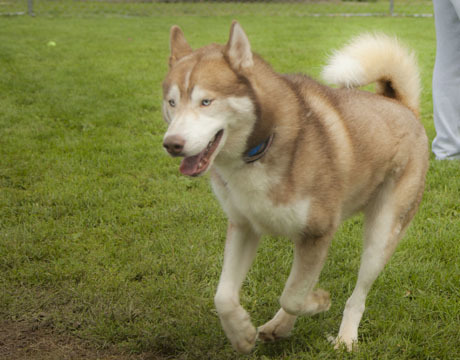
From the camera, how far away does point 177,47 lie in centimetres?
260

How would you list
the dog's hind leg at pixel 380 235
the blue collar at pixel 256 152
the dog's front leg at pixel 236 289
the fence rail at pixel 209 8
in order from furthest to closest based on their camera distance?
the fence rail at pixel 209 8 < the dog's hind leg at pixel 380 235 < the dog's front leg at pixel 236 289 < the blue collar at pixel 256 152

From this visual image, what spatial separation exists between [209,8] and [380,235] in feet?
59.0

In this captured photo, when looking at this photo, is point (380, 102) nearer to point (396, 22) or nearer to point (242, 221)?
point (242, 221)

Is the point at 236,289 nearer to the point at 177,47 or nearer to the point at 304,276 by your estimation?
the point at 304,276

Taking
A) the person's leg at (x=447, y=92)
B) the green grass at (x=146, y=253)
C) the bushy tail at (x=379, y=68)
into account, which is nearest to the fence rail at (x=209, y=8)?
the green grass at (x=146, y=253)

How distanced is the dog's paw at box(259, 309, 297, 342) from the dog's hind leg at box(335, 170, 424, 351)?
248 mm

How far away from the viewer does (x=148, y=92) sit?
763cm

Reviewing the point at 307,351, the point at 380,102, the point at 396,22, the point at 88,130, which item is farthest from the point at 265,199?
the point at 396,22

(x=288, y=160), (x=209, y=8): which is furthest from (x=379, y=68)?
(x=209, y=8)

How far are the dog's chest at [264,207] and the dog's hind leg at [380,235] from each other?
59 cm

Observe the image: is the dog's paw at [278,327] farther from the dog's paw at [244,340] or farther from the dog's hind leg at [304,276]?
the dog's paw at [244,340]

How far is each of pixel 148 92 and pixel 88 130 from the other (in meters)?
1.77

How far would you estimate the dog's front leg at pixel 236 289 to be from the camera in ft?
8.16

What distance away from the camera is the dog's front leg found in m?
2.49
